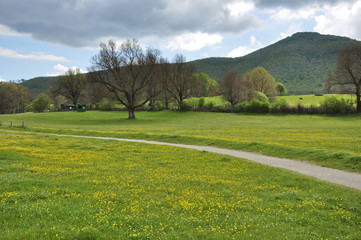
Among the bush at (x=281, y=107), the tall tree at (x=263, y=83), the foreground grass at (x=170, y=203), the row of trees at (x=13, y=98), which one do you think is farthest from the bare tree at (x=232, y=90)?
the row of trees at (x=13, y=98)

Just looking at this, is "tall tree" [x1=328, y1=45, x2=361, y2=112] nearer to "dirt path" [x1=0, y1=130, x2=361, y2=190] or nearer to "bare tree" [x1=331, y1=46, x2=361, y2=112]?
"bare tree" [x1=331, y1=46, x2=361, y2=112]

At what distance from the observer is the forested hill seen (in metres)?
144

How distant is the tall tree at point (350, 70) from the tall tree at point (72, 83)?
97180 millimetres

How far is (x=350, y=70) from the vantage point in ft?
191

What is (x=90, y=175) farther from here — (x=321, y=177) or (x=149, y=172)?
(x=321, y=177)

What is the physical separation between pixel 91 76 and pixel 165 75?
1018 inches

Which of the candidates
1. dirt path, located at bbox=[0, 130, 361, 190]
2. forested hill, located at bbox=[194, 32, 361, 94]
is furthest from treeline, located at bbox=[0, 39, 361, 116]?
dirt path, located at bbox=[0, 130, 361, 190]

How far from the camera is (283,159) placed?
56.0ft

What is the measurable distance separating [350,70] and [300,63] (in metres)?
121

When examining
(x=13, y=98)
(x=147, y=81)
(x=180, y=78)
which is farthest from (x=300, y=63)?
(x=13, y=98)

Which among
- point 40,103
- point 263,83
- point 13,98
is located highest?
point 263,83

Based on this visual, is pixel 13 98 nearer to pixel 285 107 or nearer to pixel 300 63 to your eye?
pixel 285 107

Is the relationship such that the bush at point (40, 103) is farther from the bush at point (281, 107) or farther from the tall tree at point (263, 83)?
the bush at point (281, 107)

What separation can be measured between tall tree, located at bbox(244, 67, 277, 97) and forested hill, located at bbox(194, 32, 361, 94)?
3978 cm
